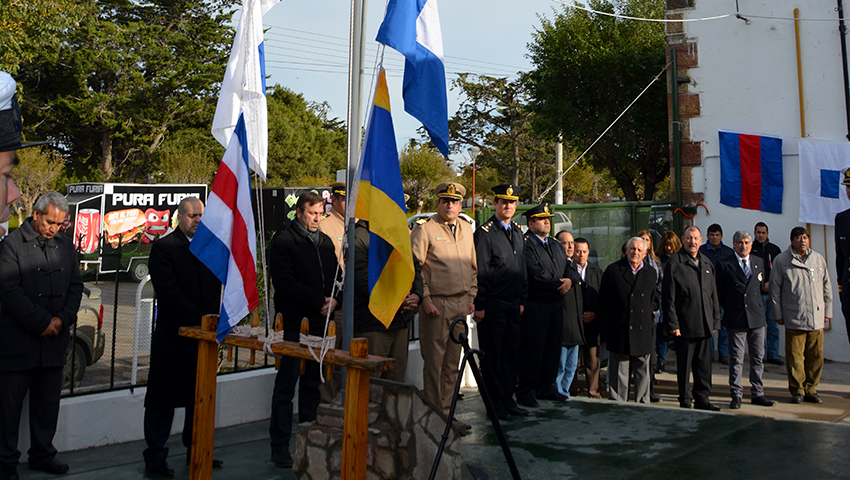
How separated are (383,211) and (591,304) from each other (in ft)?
13.4

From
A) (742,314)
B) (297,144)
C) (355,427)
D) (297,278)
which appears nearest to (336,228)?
(297,278)

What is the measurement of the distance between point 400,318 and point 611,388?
2703mm

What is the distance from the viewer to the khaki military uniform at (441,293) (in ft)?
17.7

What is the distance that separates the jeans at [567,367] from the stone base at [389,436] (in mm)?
3356

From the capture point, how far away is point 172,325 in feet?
14.4

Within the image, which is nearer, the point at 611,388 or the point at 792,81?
the point at 611,388

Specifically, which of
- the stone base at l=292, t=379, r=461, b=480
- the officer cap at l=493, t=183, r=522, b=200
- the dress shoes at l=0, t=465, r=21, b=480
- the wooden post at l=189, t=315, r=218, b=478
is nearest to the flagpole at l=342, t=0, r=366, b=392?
the stone base at l=292, t=379, r=461, b=480

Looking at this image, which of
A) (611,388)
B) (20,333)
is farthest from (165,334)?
(611,388)

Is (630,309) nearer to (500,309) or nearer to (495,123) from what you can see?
(500,309)

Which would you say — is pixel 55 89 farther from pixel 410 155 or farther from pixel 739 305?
pixel 739 305

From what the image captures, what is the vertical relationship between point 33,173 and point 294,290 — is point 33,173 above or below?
above

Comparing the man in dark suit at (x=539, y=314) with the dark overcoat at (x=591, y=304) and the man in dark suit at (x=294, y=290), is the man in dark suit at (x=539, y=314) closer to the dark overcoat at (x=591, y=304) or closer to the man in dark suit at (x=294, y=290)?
the dark overcoat at (x=591, y=304)

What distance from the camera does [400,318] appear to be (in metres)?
→ 4.99

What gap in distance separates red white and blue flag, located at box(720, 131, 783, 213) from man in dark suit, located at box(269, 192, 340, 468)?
7.00m
